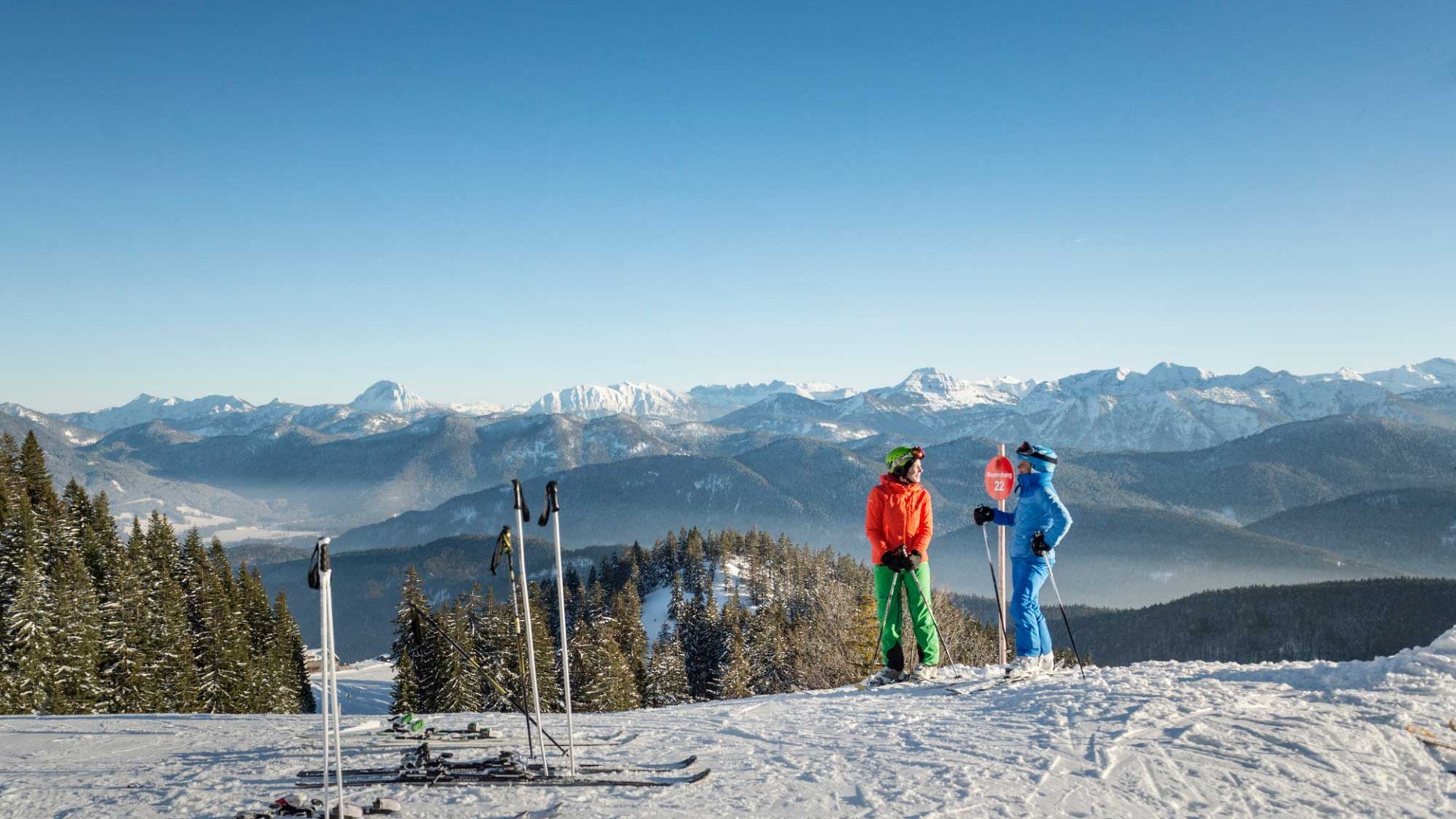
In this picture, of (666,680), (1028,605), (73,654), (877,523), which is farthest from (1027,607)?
(666,680)

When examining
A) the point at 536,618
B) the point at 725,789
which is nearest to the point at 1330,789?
the point at 725,789

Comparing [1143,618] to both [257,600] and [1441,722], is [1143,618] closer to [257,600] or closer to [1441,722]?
[257,600]

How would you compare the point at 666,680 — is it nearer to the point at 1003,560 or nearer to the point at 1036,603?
the point at 1003,560

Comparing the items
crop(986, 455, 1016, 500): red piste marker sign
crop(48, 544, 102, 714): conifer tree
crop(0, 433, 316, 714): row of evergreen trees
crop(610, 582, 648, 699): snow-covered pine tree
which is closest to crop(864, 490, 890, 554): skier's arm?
crop(986, 455, 1016, 500): red piste marker sign

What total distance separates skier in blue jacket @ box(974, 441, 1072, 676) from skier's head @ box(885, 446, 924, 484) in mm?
1567

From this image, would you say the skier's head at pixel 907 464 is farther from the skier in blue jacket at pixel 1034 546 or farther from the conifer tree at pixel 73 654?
the conifer tree at pixel 73 654

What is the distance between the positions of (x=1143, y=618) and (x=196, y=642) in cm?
16919

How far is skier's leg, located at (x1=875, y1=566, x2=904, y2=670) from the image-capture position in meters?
12.5

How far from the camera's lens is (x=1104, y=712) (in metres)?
8.09

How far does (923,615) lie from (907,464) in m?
2.45

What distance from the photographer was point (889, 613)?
12.6m

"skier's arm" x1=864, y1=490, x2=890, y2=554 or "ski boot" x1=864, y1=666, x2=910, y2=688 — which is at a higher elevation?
"skier's arm" x1=864, y1=490, x2=890, y2=554

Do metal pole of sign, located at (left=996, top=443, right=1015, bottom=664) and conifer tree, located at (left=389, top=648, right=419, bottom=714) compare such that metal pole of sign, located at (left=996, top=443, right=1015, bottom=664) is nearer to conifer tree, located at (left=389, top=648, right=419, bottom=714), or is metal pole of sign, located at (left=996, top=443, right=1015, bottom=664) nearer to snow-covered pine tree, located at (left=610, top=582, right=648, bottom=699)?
conifer tree, located at (left=389, top=648, right=419, bottom=714)

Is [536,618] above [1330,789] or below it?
below
